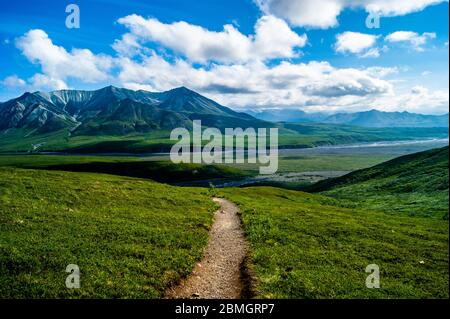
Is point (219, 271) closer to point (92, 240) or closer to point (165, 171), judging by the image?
point (92, 240)

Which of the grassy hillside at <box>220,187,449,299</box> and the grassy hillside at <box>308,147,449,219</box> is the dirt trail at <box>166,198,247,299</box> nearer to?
the grassy hillside at <box>220,187,449,299</box>

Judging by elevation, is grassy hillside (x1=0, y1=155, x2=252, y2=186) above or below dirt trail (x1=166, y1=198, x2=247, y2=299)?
below

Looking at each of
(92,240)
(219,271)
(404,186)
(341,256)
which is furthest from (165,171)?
(219,271)

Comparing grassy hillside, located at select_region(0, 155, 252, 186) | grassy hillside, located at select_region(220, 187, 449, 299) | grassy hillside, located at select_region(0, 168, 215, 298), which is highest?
grassy hillside, located at select_region(0, 168, 215, 298)

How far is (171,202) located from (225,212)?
6961mm

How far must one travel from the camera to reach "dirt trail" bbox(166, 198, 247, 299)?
18188mm

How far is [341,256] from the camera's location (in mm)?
24984

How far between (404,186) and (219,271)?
2873 inches

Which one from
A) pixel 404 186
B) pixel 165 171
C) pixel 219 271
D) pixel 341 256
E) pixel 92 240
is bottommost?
pixel 165 171

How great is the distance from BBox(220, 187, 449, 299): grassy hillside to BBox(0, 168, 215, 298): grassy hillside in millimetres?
5306

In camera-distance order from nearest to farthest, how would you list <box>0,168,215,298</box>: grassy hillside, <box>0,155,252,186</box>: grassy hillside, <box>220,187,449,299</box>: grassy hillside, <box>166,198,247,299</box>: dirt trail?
<box>0,168,215,298</box>: grassy hillside < <box>166,198,247,299</box>: dirt trail < <box>220,187,449,299</box>: grassy hillside < <box>0,155,252,186</box>: grassy hillside

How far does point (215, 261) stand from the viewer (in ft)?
75.2

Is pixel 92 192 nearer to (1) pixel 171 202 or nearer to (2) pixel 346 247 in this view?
(1) pixel 171 202

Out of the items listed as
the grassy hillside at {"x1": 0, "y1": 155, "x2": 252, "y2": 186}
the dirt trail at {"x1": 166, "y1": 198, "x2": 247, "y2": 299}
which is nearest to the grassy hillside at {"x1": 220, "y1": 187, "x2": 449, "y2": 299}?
the dirt trail at {"x1": 166, "y1": 198, "x2": 247, "y2": 299}
